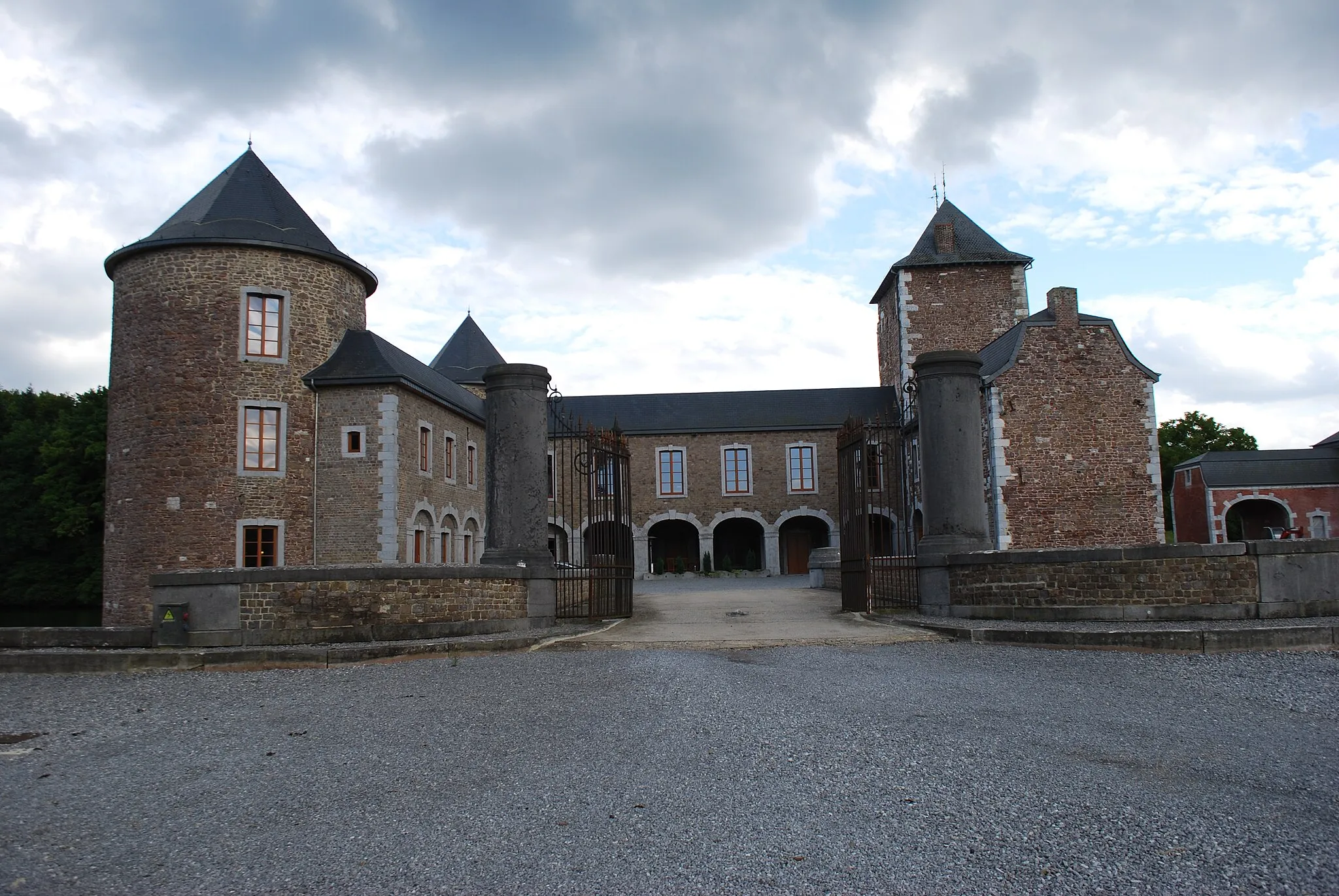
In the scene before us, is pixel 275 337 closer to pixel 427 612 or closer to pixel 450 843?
pixel 427 612

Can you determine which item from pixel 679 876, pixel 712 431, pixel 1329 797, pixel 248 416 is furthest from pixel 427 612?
pixel 712 431

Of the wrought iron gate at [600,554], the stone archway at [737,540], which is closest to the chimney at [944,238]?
the stone archway at [737,540]

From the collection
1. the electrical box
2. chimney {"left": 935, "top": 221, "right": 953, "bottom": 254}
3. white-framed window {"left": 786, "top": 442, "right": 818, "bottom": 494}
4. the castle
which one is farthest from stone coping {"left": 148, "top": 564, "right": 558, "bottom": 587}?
chimney {"left": 935, "top": 221, "right": 953, "bottom": 254}

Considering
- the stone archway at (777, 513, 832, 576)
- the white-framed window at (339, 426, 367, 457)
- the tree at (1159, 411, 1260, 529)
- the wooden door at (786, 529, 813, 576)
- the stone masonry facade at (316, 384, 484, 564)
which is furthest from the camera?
the tree at (1159, 411, 1260, 529)

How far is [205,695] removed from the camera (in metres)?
7.07

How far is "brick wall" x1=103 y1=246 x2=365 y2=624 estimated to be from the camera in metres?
19.6

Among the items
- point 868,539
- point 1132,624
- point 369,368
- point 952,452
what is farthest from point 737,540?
point 1132,624

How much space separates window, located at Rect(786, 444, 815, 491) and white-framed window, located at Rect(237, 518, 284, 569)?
1763 centimetres

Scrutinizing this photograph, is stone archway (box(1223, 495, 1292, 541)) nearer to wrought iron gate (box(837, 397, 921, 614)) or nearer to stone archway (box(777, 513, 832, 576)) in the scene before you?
stone archway (box(777, 513, 832, 576))

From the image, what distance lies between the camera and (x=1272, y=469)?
3512cm

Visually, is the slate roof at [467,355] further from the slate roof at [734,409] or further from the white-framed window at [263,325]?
the white-framed window at [263,325]

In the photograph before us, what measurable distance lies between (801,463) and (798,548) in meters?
3.20

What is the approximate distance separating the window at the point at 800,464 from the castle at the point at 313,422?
698 cm

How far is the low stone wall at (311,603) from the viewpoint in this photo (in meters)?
9.25
